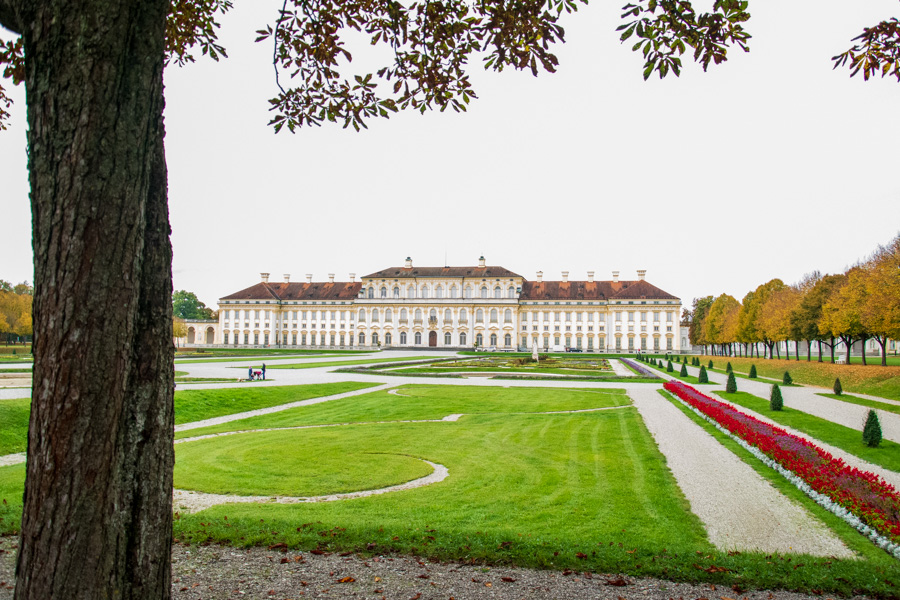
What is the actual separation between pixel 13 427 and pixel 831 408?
20.4 m

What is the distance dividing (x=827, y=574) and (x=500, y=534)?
8.67 feet

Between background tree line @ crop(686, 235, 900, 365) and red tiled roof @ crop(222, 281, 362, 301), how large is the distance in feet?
165

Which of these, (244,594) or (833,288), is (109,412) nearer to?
(244,594)

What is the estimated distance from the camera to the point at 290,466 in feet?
28.4

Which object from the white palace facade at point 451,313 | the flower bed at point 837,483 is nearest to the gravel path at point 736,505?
the flower bed at point 837,483

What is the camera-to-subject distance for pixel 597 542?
17.3 feet

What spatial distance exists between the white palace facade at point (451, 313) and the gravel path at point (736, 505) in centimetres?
6658

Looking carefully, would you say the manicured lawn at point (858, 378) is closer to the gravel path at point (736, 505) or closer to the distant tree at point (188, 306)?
the gravel path at point (736, 505)

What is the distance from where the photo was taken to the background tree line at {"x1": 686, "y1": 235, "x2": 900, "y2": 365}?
25.3 metres

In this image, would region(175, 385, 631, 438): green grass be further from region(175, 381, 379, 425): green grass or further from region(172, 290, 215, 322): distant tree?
region(172, 290, 215, 322): distant tree

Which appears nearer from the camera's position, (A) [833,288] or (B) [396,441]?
(B) [396,441]

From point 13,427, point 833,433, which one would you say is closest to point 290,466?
point 13,427

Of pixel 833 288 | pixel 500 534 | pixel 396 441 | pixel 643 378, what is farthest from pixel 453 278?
pixel 500 534

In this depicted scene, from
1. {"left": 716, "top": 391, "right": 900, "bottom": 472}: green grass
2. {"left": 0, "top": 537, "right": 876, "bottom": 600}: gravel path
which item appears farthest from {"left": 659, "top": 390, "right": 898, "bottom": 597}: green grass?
{"left": 716, "top": 391, "right": 900, "bottom": 472}: green grass
